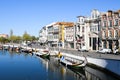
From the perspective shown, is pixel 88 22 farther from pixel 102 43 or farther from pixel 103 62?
pixel 103 62

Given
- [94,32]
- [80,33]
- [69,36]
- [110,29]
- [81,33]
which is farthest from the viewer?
[69,36]

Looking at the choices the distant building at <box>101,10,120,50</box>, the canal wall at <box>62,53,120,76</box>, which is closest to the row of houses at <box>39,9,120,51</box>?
the distant building at <box>101,10,120,50</box>

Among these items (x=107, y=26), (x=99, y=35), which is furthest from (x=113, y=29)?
(x=99, y=35)

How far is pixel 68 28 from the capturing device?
351 feet

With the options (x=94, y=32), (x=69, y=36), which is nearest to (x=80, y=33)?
(x=94, y=32)

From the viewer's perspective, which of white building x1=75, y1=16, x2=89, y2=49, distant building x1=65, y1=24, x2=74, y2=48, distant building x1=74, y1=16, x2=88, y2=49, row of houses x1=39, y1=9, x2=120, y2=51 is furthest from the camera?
distant building x1=65, y1=24, x2=74, y2=48

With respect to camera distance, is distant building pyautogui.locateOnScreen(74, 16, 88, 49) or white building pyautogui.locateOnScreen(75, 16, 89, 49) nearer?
white building pyautogui.locateOnScreen(75, 16, 89, 49)

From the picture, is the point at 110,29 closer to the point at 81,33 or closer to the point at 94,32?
the point at 94,32

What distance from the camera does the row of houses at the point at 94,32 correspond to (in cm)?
7319

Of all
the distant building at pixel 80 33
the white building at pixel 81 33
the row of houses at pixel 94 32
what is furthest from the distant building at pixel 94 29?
the distant building at pixel 80 33

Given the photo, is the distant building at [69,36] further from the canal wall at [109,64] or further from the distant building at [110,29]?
the canal wall at [109,64]

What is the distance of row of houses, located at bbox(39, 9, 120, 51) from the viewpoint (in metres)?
73.2

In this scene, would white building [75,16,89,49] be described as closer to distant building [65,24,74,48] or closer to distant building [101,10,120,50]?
distant building [65,24,74,48]

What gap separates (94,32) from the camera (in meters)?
82.9
